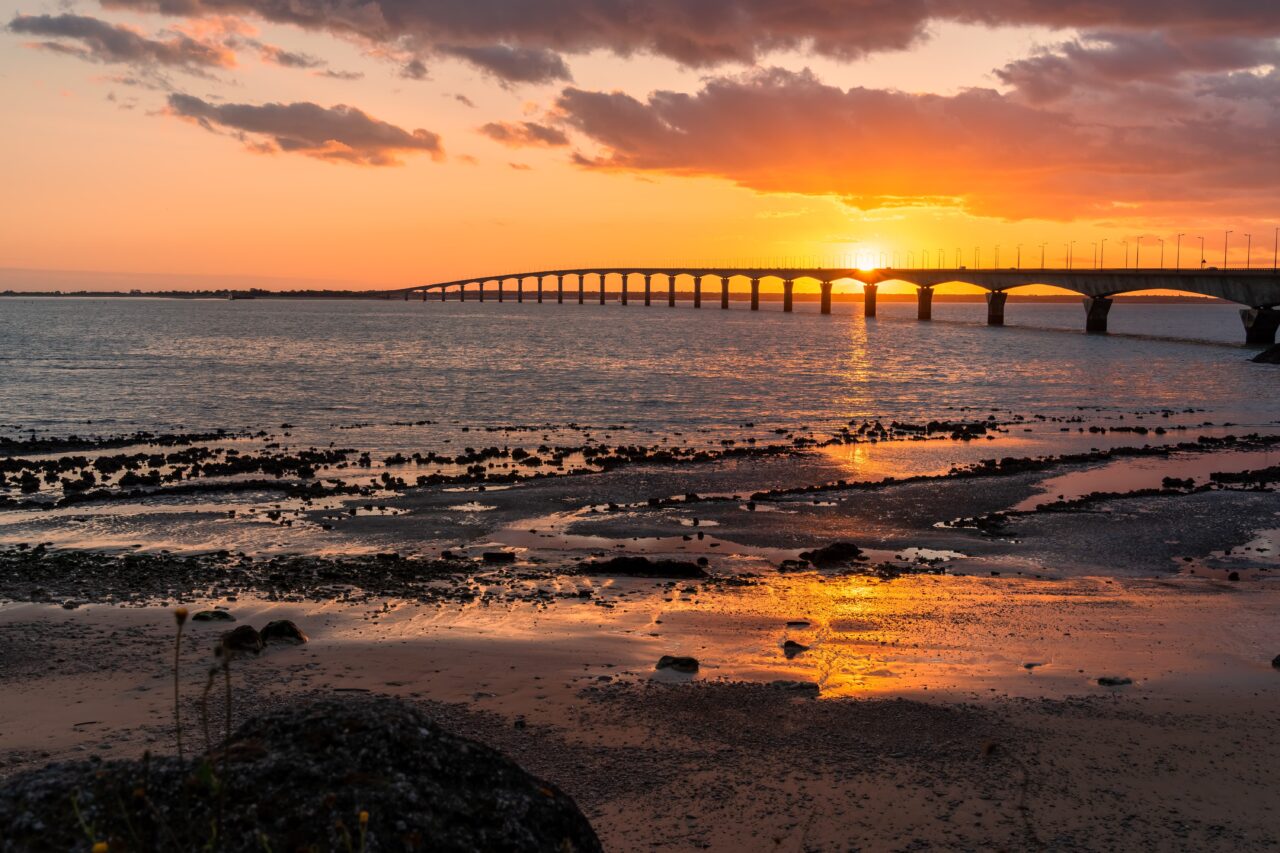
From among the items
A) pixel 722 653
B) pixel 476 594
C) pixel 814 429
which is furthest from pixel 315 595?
pixel 814 429

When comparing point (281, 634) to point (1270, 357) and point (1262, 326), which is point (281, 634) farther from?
point (1262, 326)

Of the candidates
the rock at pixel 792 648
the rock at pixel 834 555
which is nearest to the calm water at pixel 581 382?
the rock at pixel 834 555

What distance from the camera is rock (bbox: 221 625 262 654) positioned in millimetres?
13658

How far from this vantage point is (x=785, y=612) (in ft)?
53.9

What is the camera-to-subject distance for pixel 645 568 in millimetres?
19359

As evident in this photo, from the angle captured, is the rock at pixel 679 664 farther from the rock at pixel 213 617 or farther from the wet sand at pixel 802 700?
the rock at pixel 213 617

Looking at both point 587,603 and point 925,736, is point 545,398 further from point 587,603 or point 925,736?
point 925,736

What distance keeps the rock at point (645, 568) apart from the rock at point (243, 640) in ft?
22.3

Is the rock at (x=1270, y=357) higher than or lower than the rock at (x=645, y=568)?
higher

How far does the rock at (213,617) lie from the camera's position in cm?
1546

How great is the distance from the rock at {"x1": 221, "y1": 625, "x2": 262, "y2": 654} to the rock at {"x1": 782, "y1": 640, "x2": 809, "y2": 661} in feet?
22.7

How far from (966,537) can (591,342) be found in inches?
4435

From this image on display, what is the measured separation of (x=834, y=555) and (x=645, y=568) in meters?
3.88

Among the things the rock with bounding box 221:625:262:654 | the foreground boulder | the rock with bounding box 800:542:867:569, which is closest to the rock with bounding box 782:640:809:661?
the rock with bounding box 800:542:867:569
